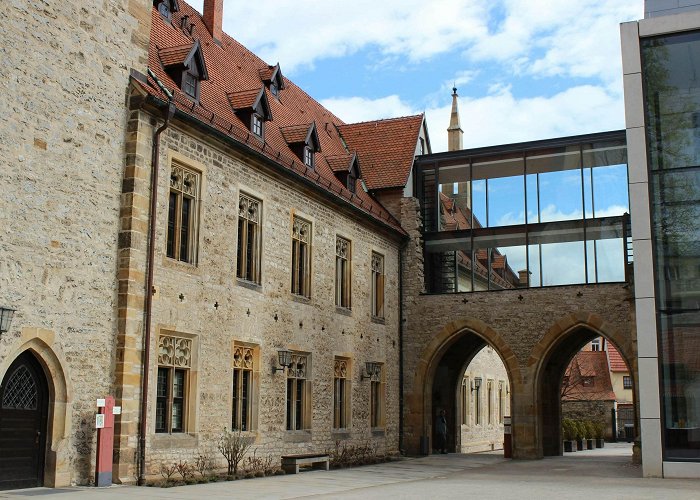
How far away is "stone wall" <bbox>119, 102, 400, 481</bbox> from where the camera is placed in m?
14.7

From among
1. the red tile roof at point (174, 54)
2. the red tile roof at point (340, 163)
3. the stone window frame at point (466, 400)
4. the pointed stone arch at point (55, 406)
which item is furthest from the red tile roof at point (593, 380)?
the pointed stone arch at point (55, 406)

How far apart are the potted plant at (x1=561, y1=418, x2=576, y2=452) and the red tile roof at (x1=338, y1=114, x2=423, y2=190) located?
11.3m

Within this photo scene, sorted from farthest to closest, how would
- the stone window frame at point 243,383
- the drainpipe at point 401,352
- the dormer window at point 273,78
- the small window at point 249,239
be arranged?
the drainpipe at point 401,352 < the dormer window at point 273,78 < the small window at point 249,239 < the stone window frame at point 243,383

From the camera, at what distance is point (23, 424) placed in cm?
1269

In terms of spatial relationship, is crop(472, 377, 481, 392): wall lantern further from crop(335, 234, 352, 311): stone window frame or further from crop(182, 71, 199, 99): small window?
crop(182, 71, 199, 99): small window

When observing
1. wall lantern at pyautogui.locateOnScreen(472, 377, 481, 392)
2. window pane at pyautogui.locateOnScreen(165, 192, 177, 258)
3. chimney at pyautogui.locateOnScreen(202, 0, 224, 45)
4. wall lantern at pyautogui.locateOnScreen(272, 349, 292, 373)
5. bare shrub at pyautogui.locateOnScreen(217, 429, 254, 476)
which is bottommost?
bare shrub at pyautogui.locateOnScreen(217, 429, 254, 476)

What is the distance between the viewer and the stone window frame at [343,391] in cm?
2175

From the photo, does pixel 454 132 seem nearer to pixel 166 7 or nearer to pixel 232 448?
pixel 166 7

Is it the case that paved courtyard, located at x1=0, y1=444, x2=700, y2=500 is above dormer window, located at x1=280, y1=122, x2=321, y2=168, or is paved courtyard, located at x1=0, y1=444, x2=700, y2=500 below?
below

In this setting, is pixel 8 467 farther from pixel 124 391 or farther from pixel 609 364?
pixel 609 364

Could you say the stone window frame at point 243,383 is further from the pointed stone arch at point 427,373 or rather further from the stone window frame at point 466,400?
the stone window frame at point 466,400

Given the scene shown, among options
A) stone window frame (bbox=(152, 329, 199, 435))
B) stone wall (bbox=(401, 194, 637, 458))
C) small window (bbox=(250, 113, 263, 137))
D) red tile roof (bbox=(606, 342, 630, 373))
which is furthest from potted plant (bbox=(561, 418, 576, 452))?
red tile roof (bbox=(606, 342, 630, 373))

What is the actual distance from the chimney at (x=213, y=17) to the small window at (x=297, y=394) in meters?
8.47

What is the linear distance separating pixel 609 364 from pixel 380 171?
34092 mm
